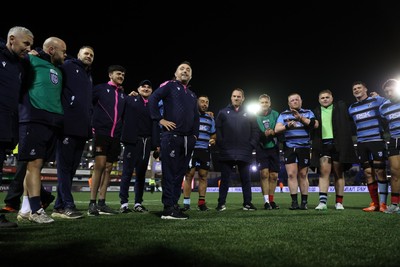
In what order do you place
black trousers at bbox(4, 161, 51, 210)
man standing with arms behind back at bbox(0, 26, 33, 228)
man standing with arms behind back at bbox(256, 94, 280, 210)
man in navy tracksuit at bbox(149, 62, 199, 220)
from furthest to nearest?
man standing with arms behind back at bbox(256, 94, 280, 210)
black trousers at bbox(4, 161, 51, 210)
man in navy tracksuit at bbox(149, 62, 199, 220)
man standing with arms behind back at bbox(0, 26, 33, 228)

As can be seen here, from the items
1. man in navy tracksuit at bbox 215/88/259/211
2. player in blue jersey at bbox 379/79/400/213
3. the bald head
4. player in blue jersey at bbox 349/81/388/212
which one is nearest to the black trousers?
the bald head

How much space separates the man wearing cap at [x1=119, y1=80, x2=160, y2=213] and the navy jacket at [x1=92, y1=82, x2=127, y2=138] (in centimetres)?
56

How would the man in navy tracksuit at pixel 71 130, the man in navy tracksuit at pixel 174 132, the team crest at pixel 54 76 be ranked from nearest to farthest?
the team crest at pixel 54 76
the man in navy tracksuit at pixel 71 130
the man in navy tracksuit at pixel 174 132

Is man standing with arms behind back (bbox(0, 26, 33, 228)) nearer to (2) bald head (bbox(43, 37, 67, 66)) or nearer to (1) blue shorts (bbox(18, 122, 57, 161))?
(1) blue shorts (bbox(18, 122, 57, 161))

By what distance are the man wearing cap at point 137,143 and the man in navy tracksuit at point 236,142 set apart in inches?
55.8

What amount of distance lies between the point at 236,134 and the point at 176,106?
2333mm

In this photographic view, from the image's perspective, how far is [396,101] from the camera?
6137 mm

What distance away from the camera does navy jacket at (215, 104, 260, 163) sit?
702cm

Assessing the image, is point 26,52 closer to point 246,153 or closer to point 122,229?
point 122,229

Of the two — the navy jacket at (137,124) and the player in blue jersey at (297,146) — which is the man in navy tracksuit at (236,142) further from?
the navy jacket at (137,124)

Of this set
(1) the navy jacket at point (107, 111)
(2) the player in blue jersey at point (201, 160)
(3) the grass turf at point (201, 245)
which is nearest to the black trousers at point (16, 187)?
(1) the navy jacket at point (107, 111)

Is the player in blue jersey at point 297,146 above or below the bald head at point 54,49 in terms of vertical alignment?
below

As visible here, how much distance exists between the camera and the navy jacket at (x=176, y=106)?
5020mm

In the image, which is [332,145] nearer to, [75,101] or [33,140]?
[75,101]
